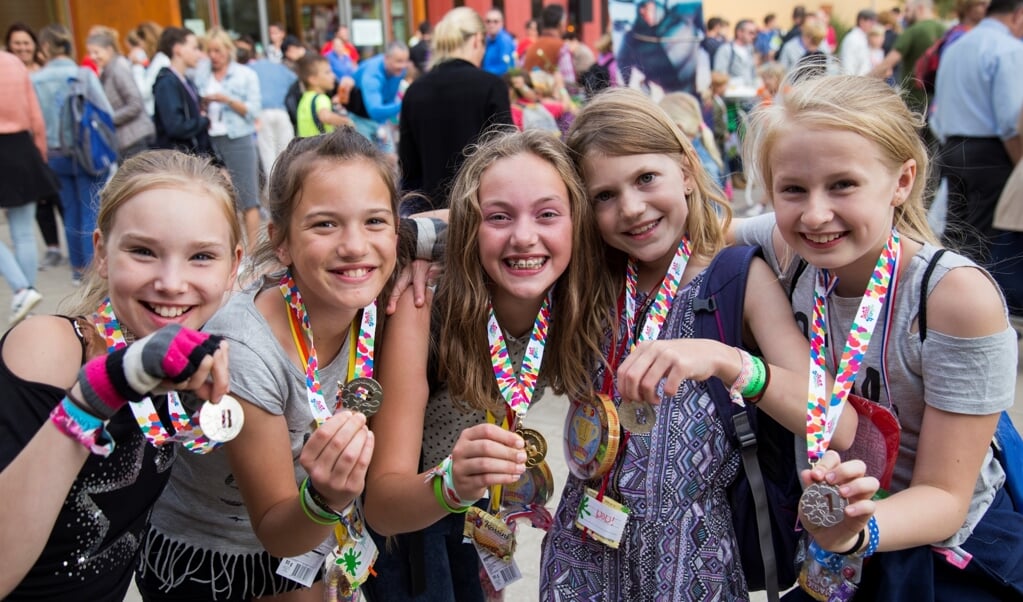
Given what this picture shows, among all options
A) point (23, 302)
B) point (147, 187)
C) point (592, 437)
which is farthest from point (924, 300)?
point (23, 302)

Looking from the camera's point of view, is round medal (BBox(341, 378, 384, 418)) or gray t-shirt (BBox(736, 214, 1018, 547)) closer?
gray t-shirt (BBox(736, 214, 1018, 547))

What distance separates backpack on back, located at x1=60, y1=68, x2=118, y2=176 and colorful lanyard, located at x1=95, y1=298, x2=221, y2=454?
6089 mm

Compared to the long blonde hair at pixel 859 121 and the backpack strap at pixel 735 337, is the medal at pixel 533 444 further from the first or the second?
the long blonde hair at pixel 859 121

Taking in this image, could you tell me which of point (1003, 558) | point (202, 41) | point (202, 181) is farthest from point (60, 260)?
point (1003, 558)

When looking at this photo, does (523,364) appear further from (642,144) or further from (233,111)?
(233,111)

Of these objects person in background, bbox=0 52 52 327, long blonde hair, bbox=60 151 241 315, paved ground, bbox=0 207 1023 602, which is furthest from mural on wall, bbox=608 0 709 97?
long blonde hair, bbox=60 151 241 315

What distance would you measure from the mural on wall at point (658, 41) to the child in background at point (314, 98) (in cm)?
275

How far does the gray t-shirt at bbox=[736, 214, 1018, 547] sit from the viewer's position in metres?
1.71

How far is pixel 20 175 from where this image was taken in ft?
21.6

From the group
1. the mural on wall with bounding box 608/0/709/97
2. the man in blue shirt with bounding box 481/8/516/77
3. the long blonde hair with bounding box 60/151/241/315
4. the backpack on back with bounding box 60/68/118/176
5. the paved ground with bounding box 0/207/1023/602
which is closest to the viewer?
the long blonde hair with bounding box 60/151/241/315

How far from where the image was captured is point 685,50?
6828 millimetres

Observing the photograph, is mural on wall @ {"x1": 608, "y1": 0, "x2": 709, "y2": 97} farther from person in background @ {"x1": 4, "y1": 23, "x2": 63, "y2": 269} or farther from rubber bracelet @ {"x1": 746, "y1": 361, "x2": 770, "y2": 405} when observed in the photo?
rubber bracelet @ {"x1": 746, "y1": 361, "x2": 770, "y2": 405}

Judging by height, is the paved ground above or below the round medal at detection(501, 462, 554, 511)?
below

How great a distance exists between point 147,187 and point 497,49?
29.7 ft
